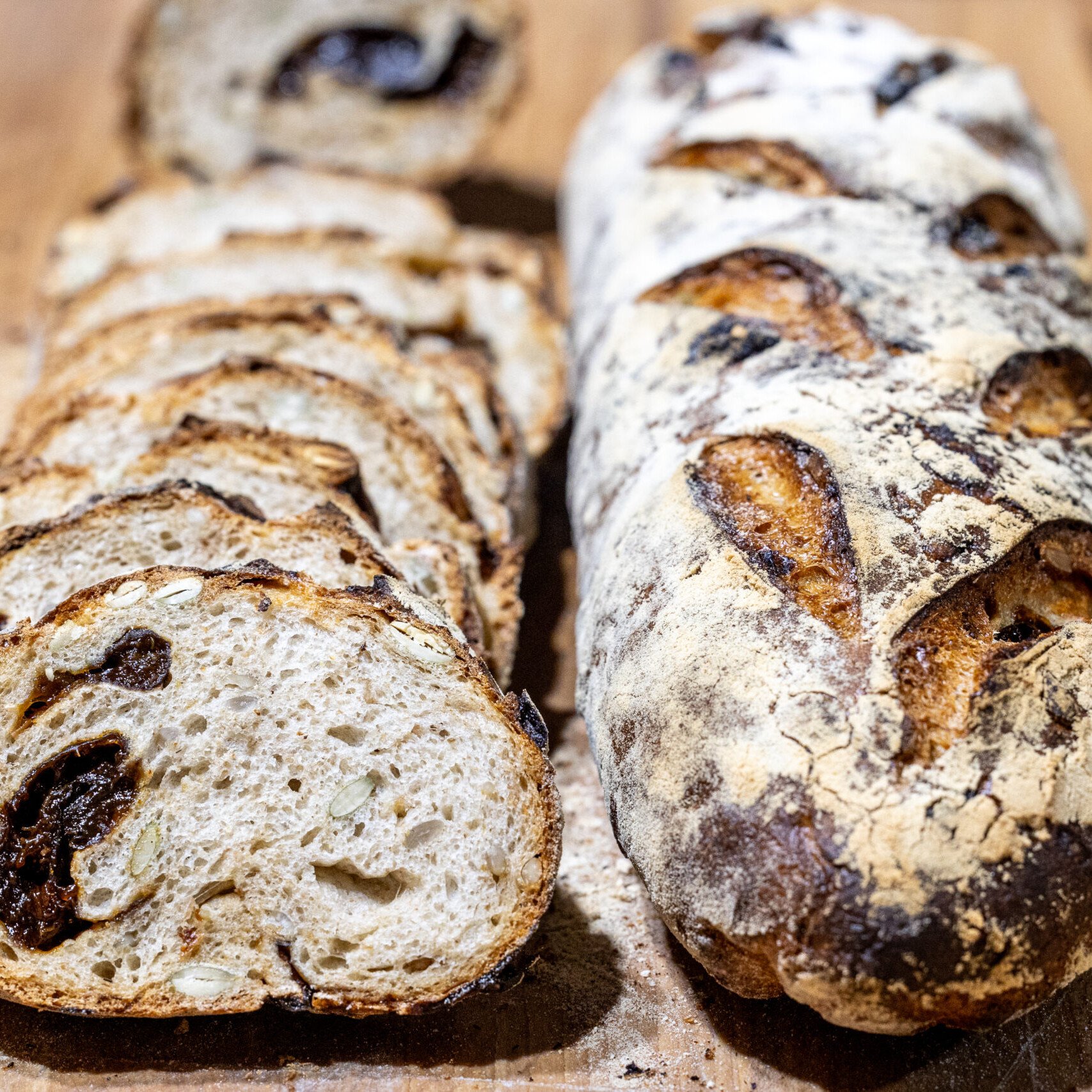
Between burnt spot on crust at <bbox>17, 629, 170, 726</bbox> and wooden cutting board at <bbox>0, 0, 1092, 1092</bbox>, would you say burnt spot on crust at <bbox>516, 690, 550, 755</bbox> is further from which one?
burnt spot on crust at <bbox>17, 629, 170, 726</bbox>

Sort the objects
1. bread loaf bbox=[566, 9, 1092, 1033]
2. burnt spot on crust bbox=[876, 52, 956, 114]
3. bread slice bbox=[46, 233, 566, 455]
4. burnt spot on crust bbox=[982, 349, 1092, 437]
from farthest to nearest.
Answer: bread slice bbox=[46, 233, 566, 455], burnt spot on crust bbox=[876, 52, 956, 114], burnt spot on crust bbox=[982, 349, 1092, 437], bread loaf bbox=[566, 9, 1092, 1033]

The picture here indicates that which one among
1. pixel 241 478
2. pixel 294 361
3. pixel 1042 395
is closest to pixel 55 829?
pixel 241 478

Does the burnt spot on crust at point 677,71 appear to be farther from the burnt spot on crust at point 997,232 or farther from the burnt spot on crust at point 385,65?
the burnt spot on crust at point 997,232

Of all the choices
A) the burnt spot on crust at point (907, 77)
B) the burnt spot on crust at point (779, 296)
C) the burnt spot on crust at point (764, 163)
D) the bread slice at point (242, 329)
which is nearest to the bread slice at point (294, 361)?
the bread slice at point (242, 329)

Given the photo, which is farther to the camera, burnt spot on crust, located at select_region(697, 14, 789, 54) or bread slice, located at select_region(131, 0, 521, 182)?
bread slice, located at select_region(131, 0, 521, 182)

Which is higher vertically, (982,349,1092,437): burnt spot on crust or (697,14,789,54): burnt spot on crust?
(697,14,789,54): burnt spot on crust

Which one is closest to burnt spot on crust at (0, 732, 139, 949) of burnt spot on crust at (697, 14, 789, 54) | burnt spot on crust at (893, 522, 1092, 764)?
burnt spot on crust at (893, 522, 1092, 764)
